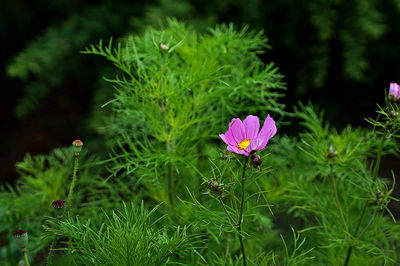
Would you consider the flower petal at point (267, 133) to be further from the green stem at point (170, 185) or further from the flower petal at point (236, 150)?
the green stem at point (170, 185)

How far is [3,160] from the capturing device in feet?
6.48

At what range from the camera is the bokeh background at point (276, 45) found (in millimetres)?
1451

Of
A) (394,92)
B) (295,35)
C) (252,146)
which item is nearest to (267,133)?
(252,146)

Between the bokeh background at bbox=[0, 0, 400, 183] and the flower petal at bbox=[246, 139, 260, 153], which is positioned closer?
the flower petal at bbox=[246, 139, 260, 153]

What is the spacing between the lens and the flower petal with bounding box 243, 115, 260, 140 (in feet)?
1.44

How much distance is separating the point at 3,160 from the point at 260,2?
1.35 metres

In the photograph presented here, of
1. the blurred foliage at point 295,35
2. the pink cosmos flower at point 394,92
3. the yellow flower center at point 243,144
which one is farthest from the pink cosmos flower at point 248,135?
the blurred foliage at point 295,35

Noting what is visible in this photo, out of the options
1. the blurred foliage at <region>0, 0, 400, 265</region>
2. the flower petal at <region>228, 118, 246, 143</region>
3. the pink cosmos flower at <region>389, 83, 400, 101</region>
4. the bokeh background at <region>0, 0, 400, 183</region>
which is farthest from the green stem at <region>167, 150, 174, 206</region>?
the bokeh background at <region>0, 0, 400, 183</region>

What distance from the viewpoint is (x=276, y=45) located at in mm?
1639

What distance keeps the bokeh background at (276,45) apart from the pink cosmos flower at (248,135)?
84 cm

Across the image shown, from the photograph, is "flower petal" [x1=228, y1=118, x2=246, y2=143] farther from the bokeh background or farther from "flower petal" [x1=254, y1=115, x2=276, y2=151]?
the bokeh background

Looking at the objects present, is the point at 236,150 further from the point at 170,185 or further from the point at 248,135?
the point at 170,185

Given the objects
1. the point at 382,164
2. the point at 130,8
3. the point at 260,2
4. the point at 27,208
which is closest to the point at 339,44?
the point at 260,2

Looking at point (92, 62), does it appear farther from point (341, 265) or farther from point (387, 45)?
point (341, 265)
